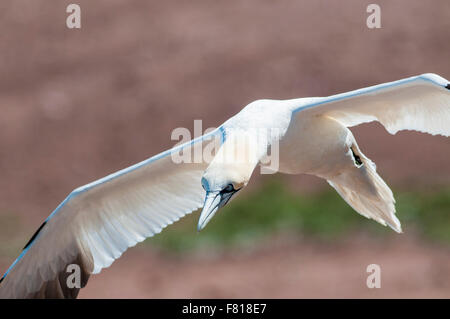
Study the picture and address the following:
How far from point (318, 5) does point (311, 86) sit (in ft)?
7.15

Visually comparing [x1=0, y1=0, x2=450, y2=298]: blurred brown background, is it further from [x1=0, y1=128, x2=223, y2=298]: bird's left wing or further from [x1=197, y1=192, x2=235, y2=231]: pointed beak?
[x1=197, y1=192, x2=235, y2=231]: pointed beak

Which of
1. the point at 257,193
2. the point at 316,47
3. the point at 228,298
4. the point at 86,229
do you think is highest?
the point at 316,47

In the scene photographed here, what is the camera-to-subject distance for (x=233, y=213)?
17.4 metres

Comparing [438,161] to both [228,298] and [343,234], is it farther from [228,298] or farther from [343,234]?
[228,298]

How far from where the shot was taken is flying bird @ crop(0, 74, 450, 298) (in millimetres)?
7828

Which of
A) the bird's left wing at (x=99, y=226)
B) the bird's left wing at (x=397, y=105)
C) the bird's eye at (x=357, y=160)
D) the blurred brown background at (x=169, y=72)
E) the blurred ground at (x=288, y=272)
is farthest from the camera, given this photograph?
the blurred brown background at (x=169, y=72)

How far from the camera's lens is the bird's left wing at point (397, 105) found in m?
7.70

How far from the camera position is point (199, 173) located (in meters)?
8.69

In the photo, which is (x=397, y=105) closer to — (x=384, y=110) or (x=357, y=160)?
(x=384, y=110)

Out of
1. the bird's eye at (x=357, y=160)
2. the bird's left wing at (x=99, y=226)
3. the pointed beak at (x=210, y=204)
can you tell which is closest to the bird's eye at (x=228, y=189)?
the pointed beak at (x=210, y=204)

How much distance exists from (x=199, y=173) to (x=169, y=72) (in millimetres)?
12149

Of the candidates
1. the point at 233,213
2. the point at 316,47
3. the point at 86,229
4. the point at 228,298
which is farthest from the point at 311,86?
the point at 86,229

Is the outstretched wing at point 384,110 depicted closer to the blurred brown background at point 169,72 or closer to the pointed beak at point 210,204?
the pointed beak at point 210,204

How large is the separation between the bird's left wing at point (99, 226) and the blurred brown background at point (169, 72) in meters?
8.54
